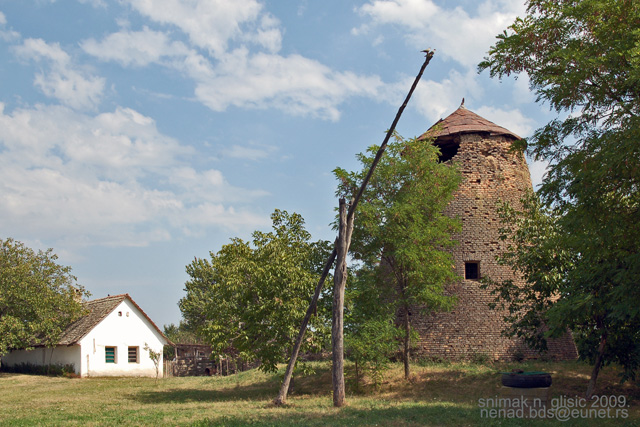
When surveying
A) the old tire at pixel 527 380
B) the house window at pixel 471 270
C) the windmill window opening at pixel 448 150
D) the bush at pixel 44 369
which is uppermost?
the windmill window opening at pixel 448 150

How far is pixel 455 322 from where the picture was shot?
19.5 m

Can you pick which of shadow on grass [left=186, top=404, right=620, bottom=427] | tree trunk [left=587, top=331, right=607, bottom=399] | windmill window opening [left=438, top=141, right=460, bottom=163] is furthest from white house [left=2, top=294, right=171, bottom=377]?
tree trunk [left=587, top=331, right=607, bottom=399]

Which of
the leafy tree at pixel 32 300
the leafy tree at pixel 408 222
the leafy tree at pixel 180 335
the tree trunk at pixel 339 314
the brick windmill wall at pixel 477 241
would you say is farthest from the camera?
the leafy tree at pixel 180 335

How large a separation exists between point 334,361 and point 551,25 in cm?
964

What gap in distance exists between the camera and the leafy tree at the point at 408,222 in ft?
56.0

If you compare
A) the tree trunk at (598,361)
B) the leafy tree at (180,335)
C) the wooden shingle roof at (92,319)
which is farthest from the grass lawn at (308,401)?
Result: the leafy tree at (180,335)

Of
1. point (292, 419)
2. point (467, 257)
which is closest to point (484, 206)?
point (467, 257)

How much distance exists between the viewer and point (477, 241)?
20.3 meters

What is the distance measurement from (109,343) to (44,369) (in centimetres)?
444

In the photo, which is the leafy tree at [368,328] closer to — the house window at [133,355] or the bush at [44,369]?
the house window at [133,355]

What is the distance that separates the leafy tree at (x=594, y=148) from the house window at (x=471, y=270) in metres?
6.14

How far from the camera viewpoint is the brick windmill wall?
1922 centimetres

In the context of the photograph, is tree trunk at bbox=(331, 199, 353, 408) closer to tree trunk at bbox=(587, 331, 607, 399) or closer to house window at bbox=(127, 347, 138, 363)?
tree trunk at bbox=(587, 331, 607, 399)

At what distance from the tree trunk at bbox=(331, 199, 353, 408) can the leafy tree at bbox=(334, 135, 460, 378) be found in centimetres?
315
